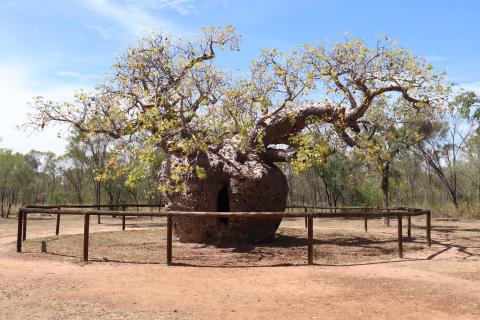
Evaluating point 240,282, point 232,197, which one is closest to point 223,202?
point 232,197

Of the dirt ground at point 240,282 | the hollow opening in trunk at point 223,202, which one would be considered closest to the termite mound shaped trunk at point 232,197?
the hollow opening in trunk at point 223,202

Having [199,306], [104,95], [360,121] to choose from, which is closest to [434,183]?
[360,121]

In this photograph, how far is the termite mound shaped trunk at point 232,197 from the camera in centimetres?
1151

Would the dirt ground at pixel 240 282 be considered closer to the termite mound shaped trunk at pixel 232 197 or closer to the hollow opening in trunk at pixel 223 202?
the termite mound shaped trunk at pixel 232 197

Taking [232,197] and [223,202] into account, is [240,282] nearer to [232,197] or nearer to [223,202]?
[232,197]

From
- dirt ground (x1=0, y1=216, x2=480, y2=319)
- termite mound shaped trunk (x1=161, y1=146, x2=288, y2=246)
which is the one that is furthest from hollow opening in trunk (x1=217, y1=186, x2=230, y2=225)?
dirt ground (x1=0, y1=216, x2=480, y2=319)

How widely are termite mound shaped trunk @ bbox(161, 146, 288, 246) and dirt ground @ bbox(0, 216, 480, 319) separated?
611mm

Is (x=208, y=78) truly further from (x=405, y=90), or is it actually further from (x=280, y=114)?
(x=405, y=90)

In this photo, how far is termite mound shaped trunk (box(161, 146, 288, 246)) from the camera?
37.8 ft

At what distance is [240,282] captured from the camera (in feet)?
23.1

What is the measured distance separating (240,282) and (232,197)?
4746 millimetres

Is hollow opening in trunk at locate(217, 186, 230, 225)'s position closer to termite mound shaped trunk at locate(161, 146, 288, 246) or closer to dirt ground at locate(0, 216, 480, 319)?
termite mound shaped trunk at locate(161, 146, 288, 246)

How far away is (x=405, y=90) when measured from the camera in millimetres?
11914

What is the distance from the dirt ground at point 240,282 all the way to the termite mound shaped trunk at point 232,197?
611 mm
